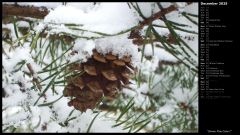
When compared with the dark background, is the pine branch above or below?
above

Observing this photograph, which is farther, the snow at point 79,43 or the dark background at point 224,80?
the dark background at point 224,80

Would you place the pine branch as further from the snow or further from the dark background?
the dark background

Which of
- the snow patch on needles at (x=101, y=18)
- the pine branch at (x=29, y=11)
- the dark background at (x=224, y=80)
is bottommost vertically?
the dark background at (x=224, y=80)

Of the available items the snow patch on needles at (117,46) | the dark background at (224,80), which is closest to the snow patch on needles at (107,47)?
the snow patch on needles at (117,46)

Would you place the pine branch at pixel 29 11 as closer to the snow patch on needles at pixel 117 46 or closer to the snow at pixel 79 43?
the snow at pixel 79 43

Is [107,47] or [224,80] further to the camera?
[224,80]

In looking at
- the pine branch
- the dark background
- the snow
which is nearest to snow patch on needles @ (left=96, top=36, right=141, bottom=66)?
the snow

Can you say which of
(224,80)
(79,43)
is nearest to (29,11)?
(79,43)

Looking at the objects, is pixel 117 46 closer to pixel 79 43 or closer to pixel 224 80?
pixel 79 43

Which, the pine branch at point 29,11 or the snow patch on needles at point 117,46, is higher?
the pine branch at point 29,11

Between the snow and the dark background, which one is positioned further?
the dark background
